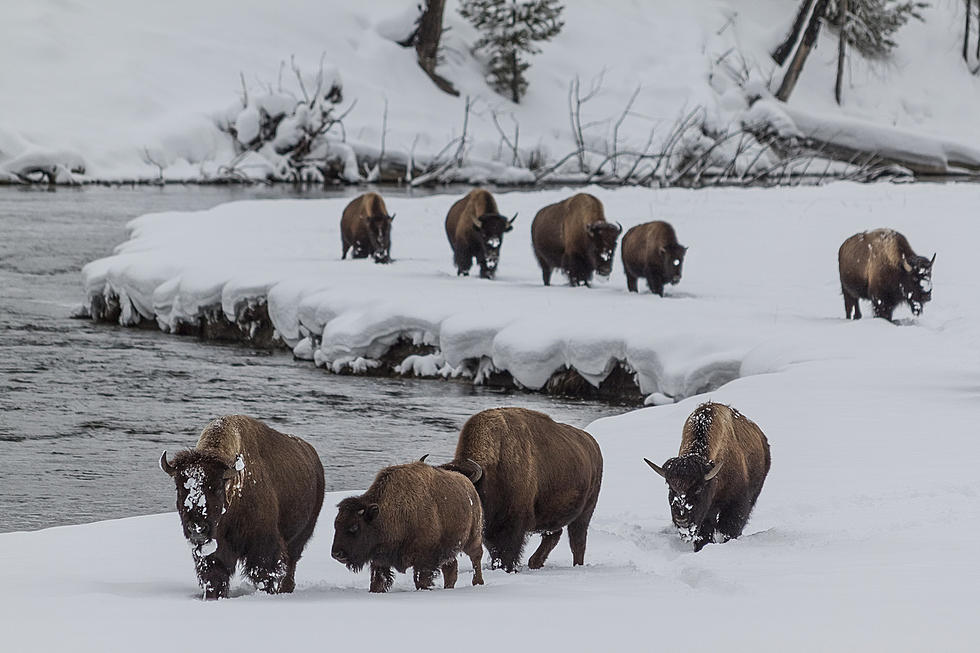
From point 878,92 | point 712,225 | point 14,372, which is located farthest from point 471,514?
point 878,92

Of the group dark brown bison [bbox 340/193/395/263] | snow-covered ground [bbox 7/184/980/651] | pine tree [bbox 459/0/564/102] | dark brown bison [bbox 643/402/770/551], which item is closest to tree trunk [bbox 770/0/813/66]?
pine tree [bbox 459/0/564/102]

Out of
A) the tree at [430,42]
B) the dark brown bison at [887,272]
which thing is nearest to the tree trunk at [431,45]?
the tree at [430,42]

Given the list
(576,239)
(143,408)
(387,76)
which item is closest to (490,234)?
(576,239)

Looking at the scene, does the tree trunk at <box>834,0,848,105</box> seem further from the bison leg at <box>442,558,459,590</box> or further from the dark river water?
the bison leg at <box>442,558,459,590</box>

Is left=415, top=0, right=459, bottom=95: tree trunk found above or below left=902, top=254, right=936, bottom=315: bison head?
above

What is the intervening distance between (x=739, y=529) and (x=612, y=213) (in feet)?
50.8

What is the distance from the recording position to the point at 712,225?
67.2 feet

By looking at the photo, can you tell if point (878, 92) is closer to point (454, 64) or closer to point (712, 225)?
point (454, 64)

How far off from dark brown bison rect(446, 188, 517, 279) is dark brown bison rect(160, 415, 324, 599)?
1026 centimetres

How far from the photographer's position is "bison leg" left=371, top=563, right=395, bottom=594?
4.95m

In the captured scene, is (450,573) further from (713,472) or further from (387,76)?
(387,76)

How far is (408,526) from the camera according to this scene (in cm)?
495

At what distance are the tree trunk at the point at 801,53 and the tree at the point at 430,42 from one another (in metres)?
11.4

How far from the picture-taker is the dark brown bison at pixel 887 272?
11906 mm
